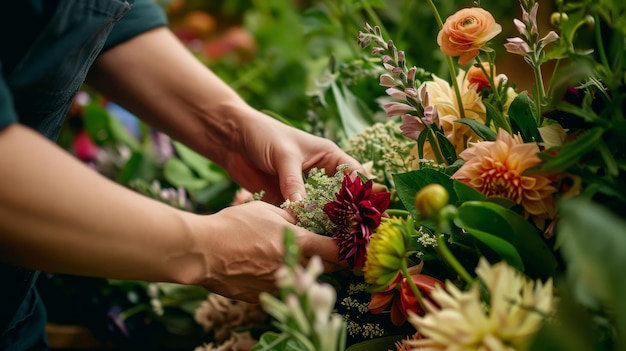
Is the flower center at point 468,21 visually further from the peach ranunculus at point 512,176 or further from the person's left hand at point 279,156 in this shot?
the person's left hand at point 279,156

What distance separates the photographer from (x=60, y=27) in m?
0.48

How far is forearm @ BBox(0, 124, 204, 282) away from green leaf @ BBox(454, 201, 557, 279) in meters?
0.21

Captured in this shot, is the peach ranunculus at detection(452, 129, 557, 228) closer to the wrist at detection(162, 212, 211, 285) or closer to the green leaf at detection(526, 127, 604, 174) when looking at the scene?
the green leaf at detection(526, 127, 604, 174)

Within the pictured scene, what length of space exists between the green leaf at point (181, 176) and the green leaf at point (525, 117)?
0.58 m

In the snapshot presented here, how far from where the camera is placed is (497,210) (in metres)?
0.47

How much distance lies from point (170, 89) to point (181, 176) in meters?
0.27

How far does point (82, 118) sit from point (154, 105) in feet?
1.70

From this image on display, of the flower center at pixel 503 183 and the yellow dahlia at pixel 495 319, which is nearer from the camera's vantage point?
the yellow dahlia at pixel 495 319

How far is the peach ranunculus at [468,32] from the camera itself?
513mm

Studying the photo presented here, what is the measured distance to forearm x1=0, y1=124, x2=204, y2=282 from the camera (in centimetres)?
41

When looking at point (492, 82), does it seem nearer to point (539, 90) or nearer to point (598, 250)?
point (539, 90)

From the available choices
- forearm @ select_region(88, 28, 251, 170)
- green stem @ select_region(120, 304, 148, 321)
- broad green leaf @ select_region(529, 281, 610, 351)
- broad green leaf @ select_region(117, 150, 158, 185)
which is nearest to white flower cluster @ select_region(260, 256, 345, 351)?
broad green leaf @ select_region(529, 281, 610, 351)

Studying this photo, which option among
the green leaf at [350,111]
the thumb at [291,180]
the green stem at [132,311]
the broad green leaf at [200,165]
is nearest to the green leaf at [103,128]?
the broad green leaf at [200,165]

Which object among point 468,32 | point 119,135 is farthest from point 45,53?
point 119,135
